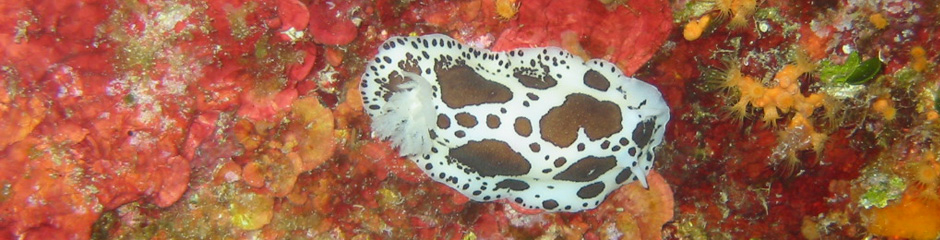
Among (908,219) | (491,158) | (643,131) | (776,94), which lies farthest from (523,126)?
(908,219)

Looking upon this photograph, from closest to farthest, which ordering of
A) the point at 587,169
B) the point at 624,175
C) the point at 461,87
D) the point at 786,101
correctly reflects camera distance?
the point at 786,101, the point at 461,87, the point at 587,169, the point at 624,175

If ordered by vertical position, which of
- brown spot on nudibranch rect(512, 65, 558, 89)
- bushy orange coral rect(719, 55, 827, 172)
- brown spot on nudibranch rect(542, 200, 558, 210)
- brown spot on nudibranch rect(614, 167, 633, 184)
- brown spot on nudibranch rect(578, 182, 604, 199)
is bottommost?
brown spot on nudibranch rect(542, 200, 558, 210)

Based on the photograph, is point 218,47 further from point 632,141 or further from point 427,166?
point 632,141

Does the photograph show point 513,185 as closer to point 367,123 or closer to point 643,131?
point 643,131

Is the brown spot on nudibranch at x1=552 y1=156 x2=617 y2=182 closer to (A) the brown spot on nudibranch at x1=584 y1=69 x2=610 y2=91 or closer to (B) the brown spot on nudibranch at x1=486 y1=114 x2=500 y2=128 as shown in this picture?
(A) the brown spot on nudibranch at x1=584 y1=69 x2=610 y2=91

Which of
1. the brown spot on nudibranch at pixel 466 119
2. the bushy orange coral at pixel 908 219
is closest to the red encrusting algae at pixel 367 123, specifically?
the bushy orange coral at pixel 908 219

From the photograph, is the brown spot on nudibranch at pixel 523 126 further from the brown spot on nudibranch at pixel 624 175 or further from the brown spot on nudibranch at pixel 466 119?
the brown spot on nudibranch at pixel 624 175

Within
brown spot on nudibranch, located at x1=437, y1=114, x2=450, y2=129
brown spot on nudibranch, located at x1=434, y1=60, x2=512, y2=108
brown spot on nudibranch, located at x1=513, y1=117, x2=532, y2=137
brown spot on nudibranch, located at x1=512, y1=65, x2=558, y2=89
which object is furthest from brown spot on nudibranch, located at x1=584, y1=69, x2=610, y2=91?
brown spot on nudibranch, located at x1=437, y1=114, x2=450, y2=129
